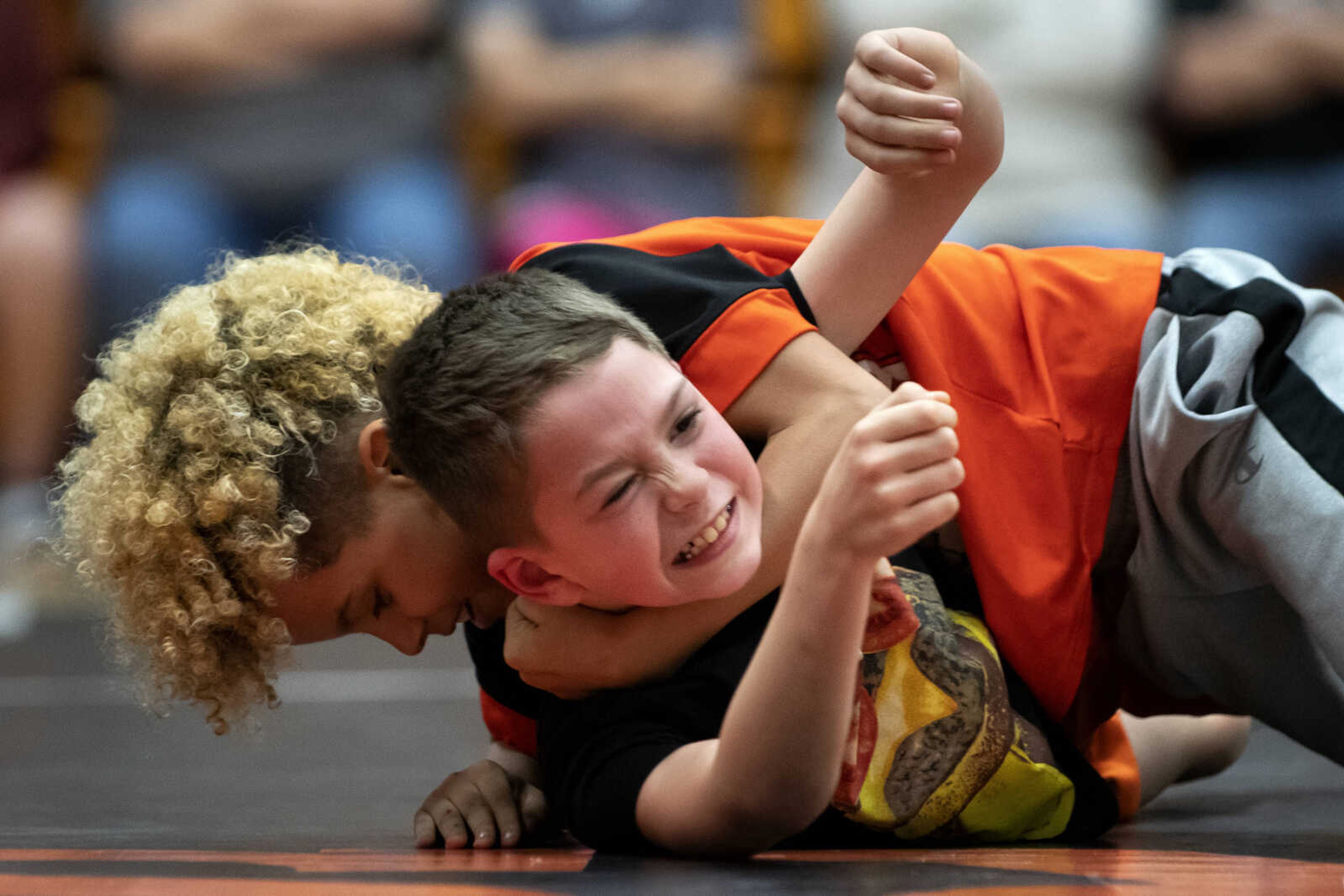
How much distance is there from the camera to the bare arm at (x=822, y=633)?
0.87 meters

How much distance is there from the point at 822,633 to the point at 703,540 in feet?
0.61

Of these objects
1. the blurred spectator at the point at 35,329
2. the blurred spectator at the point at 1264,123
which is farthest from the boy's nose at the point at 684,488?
the blurred spectator at the point at 35,329

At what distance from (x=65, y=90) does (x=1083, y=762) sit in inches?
161

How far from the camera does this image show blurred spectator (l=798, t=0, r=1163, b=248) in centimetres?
371

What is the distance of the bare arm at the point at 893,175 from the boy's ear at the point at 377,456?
14.3 inches

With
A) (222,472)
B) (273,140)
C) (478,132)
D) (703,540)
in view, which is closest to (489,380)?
(703,540)

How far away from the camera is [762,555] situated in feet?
3.68

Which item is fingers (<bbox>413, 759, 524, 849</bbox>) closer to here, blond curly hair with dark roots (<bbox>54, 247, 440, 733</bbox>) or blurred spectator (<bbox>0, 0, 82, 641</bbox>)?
blond curly hair with dark roots (<bbox>54, 247, 440, 733</bbox>)

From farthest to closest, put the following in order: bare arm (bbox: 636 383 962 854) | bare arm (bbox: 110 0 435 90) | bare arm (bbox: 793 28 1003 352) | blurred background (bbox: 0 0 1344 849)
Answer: bare arm (bbox: 110 0 435 90)
blurred background (bbox: 0 0 1344 849)
bare arm (bbox: 793 28 1003 352)
bare arm (bbox: 636 383 962 854)

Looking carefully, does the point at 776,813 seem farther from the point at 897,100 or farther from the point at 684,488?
the point at 897,100

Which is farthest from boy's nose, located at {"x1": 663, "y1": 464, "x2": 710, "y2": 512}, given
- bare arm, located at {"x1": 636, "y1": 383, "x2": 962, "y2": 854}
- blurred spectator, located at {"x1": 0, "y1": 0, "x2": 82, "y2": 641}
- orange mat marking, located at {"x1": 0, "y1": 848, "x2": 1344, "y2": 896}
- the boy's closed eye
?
blurred spectator, located at {"x1": 0, "y1": 0, "x2": 82, "y2": 641}

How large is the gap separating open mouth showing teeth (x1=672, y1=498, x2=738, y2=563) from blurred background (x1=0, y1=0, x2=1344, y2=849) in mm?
2798

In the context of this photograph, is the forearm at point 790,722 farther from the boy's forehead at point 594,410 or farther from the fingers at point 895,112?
the fingers at point 895,112

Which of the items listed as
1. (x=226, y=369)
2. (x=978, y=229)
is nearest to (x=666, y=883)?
(x=226, y=369)
